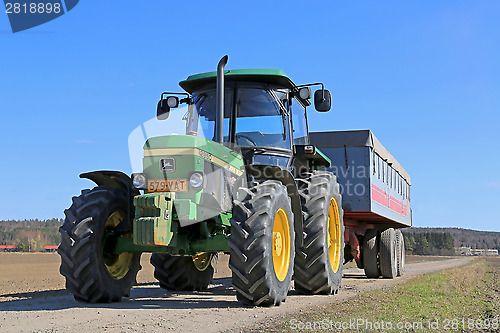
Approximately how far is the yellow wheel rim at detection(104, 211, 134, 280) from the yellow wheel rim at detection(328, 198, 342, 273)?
3487mm

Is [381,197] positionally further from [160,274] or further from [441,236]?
[441,236]

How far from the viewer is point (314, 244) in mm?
8805

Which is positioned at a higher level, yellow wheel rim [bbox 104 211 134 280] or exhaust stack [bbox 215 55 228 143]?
exhaust stack [bbox 215 55 228 143]

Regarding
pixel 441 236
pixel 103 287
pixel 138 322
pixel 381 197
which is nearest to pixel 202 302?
pixel 103 287

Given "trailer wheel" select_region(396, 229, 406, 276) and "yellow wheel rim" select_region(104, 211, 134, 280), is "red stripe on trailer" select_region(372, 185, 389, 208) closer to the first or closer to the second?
"trailer wheel" select_region(396, 229, 406, 276)

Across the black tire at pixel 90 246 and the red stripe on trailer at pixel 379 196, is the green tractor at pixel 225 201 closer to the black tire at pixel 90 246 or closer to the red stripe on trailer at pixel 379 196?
the black tire at pixel 90 246

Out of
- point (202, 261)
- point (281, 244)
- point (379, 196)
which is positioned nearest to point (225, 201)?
point (281, 244)

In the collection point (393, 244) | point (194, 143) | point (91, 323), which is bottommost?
point (91, 323)

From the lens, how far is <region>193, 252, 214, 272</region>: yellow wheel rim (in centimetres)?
1084

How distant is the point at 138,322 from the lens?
632 cm

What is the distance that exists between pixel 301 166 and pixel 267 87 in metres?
1.57

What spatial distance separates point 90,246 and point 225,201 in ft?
6.38

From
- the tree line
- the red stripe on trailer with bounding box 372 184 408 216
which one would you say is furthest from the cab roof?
the tree line

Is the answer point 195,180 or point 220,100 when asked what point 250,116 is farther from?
point 195,180
